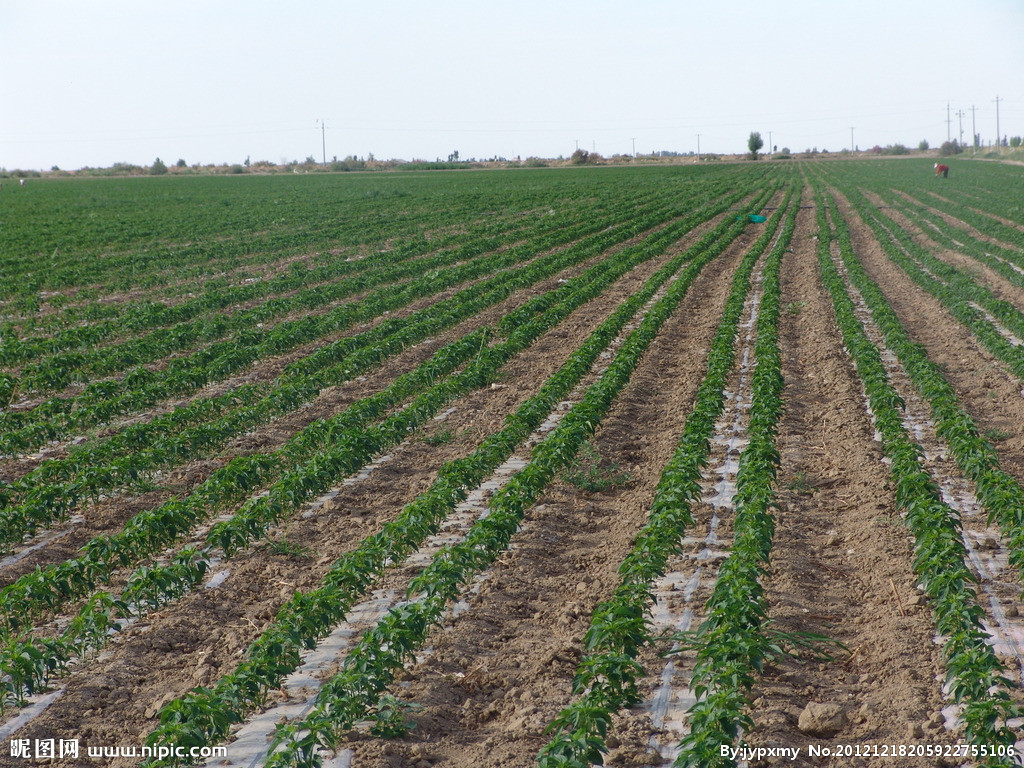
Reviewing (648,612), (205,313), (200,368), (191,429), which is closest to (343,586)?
(648,612)

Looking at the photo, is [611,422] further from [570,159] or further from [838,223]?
[570,159]

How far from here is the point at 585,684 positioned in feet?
17.2

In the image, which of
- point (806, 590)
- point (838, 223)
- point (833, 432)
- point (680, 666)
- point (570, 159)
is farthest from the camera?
point (570, 159)

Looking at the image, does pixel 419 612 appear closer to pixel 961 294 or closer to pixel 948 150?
pixel 961 294

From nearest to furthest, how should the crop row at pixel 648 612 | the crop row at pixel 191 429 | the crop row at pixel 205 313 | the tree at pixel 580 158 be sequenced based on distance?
the crop row at pixel 648 612 → the crop row at pixel 191 429 → the crop row at pixel 205 313 → the tree at pixel 580 158

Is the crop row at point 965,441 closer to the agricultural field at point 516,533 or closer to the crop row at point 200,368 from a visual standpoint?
the agricultural field at point 516,533

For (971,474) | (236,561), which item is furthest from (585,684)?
(971,474)

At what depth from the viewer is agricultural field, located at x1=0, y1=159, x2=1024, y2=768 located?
5219 mm

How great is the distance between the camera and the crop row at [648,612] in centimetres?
474

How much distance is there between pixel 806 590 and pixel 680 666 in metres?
1.71

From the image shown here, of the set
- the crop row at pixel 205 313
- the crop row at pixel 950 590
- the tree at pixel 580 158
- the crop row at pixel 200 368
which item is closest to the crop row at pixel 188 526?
the crop row at pixel 200 368

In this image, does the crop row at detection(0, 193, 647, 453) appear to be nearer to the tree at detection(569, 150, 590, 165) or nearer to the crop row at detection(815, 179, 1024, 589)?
the crop row at detection(815, 179, 1024, 589)

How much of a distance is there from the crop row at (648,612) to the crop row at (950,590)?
124 centimetres

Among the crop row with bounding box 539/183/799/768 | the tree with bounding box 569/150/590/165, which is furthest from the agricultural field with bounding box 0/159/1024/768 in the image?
the tree with bounding box 569/150/590/165
